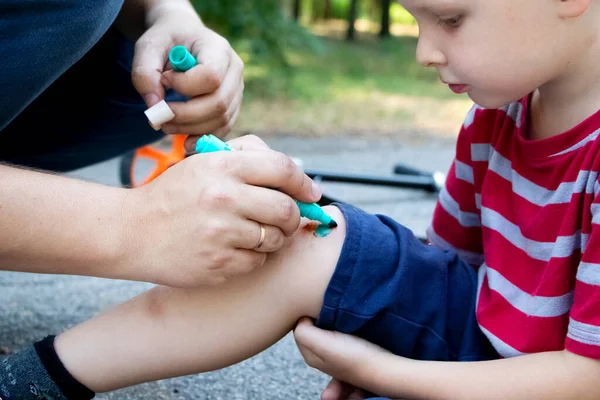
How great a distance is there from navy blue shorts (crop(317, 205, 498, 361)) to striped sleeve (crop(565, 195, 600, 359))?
0.47ft

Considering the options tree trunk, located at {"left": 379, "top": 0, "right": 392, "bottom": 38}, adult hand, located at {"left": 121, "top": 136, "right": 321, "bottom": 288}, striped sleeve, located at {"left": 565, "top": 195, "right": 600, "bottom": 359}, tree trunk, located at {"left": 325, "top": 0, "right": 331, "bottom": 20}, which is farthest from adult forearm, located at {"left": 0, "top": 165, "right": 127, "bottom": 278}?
tree trunk, located at {"left": 325, "top": 0, "right": 331, "bottom": 20}

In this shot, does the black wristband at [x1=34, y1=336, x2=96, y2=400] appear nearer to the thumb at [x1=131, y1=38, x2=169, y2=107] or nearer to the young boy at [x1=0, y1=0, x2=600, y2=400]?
the young boy at [x1=0, y1=0, x2=600, y2=400]

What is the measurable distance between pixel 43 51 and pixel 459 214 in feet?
1.76

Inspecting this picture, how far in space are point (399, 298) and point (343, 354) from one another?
0.27 feet

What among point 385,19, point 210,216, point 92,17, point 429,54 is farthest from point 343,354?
point 385,19

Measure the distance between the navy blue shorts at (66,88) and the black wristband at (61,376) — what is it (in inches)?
11.0

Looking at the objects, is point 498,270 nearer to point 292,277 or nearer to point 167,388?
point 292,277

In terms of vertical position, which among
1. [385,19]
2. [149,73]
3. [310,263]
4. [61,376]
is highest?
[149,73]

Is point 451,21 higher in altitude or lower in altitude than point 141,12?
higher

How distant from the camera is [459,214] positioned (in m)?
0.94

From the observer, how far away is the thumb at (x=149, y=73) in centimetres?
84

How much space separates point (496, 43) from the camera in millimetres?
697

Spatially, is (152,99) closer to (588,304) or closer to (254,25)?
(588,304)

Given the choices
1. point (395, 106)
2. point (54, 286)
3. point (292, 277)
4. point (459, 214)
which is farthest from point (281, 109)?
point (292, 277)
